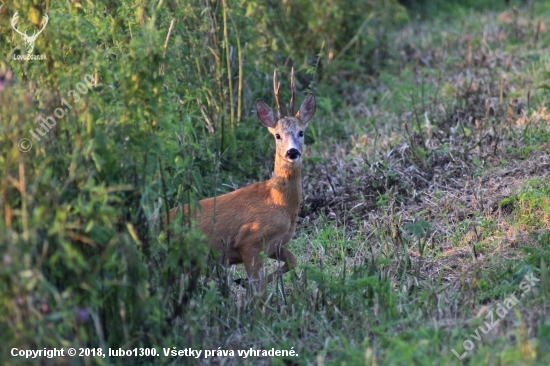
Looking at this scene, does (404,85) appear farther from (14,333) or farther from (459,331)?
(14,333)

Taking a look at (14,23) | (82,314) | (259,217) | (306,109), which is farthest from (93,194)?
(306,109)

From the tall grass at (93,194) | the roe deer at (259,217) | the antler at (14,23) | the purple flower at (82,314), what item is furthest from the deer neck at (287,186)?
the purple flower at (82,314)

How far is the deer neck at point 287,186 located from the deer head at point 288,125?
0.22 feet

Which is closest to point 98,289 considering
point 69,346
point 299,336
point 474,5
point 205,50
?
point 69,346

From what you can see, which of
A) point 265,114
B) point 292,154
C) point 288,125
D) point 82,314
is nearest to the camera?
point 82,314

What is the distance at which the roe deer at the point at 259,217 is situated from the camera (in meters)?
7.04

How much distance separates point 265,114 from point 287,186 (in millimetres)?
878

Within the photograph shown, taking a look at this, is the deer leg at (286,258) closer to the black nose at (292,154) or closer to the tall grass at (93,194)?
the black nose at (292,154)

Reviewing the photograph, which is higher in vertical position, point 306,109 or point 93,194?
point 306,109

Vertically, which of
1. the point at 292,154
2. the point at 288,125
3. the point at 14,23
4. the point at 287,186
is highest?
the point at 14,23

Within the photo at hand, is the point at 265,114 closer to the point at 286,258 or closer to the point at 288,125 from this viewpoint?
the point at 288,125

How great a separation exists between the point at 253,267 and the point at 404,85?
4995mm

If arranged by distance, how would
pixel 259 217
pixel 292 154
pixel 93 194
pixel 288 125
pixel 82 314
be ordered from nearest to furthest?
pixel 82 314
pixel 93 194
pixel 259 217
pixel 292 154
pixel 288 125

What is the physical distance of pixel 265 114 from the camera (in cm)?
782
